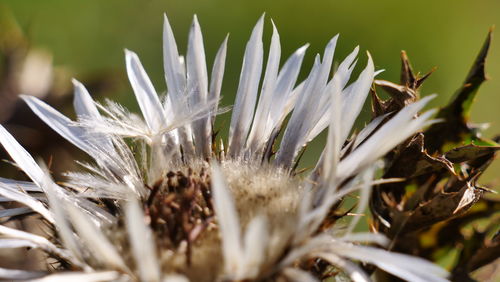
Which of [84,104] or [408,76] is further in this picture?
[84,104]

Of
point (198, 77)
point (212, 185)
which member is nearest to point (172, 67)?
point (198, 77)

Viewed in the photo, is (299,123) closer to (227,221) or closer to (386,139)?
(386,139)

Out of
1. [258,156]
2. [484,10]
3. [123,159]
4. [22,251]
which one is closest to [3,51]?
[22,251]

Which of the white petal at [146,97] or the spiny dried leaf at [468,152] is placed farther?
the white petal at [146,97]

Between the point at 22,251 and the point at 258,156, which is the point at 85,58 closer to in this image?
the point at 22,251

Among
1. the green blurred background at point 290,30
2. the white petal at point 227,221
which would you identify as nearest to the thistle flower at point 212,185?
the white petal at point 227,221

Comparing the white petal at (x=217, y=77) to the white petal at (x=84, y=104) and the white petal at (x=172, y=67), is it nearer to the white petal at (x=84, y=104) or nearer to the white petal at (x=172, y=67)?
the white petal at (x=172, y=67)

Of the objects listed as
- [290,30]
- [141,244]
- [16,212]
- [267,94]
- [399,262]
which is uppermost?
[290,30]
